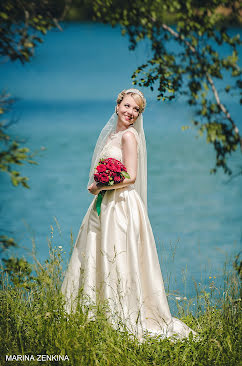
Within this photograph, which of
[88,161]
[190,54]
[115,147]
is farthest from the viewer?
[88,161]

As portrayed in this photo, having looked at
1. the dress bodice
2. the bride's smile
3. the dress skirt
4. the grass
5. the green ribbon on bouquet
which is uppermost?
the bride's smile

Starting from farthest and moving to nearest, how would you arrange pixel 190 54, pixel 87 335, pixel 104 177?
pixel 190 54 → pixel 104 177 → pixel 87 335

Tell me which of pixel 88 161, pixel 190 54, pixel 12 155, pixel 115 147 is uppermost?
pixel 88 161

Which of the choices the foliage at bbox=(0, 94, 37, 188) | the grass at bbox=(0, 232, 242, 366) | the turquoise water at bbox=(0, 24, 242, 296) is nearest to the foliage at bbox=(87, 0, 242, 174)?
the grass at bbox=(0, 232, 242, 366)

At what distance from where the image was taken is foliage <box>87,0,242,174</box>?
4250mm

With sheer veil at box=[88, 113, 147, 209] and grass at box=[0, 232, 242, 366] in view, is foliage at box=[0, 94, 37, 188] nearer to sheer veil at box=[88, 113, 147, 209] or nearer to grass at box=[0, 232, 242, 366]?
grass at box=[0, 232, 242, 366]

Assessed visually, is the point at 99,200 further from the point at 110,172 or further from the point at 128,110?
the point at 128,110

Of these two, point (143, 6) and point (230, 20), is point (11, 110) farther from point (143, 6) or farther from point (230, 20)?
point (230, 20)

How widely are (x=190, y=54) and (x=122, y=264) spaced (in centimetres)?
218

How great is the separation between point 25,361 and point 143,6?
3.18 m

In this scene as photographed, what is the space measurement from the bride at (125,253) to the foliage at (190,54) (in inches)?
31.9

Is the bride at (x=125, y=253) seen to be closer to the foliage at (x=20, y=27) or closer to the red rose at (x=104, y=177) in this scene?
the red rose at (x=104, y=177)

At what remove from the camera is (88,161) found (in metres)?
12.7

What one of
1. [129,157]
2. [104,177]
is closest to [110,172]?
[104,177]
